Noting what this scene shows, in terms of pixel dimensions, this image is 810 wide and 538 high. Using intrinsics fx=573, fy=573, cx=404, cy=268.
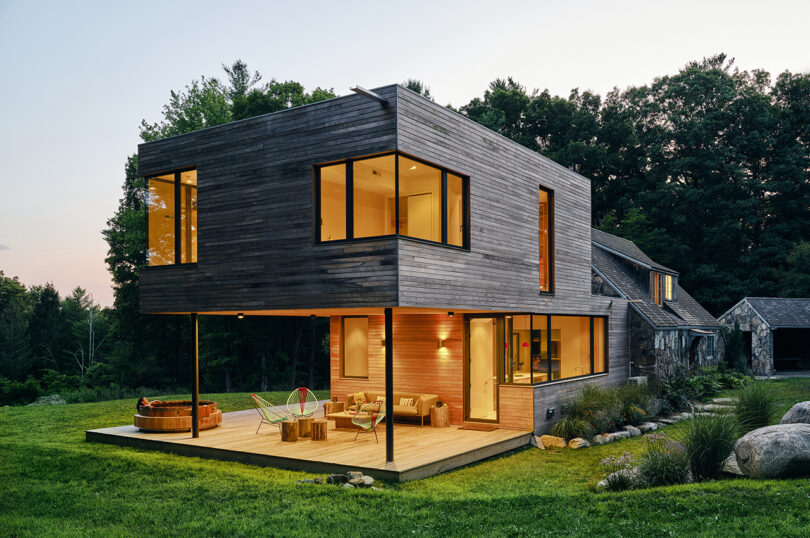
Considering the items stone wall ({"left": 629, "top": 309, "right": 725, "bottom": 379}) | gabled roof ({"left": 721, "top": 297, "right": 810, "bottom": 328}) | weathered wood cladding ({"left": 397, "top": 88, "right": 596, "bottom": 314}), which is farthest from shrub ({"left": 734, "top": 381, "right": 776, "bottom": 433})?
gabled roof ({"left": 721, "top": 297, "right": 810, "bottom": 328})

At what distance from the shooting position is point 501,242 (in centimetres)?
1109

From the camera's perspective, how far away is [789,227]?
33.4 m

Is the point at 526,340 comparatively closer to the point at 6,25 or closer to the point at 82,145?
the point at 6,25

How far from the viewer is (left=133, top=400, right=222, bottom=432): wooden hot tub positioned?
11.5 meters

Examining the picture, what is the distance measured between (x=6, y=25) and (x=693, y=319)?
26.8 m

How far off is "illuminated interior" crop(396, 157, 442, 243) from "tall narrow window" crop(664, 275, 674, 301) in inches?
620

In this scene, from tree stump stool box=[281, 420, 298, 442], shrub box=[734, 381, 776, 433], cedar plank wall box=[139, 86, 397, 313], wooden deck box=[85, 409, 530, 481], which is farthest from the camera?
tree stump stool box=[281, 420, 298, 442]

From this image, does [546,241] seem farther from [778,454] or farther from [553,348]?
[778,454]

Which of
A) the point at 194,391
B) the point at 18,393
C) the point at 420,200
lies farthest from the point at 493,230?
the point at 18,393

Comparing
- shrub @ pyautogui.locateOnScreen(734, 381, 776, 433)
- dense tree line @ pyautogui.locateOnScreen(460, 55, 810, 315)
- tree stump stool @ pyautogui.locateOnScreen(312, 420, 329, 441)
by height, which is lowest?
tree stump stool @ pyautogui.locateOnScreen(312, 420, 329, 441)

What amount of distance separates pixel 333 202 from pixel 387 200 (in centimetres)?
Result: 100

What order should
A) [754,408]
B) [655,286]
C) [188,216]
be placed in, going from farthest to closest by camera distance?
[655,286], [188,216], [754,408]

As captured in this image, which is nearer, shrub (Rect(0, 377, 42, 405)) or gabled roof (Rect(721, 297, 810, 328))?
gabled roof (Rect(721, 297, 810, 328))

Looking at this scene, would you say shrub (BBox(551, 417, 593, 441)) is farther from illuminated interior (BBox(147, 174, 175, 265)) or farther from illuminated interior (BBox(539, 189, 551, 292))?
illuminated interior (BBox(147, 174, 175, 265))
